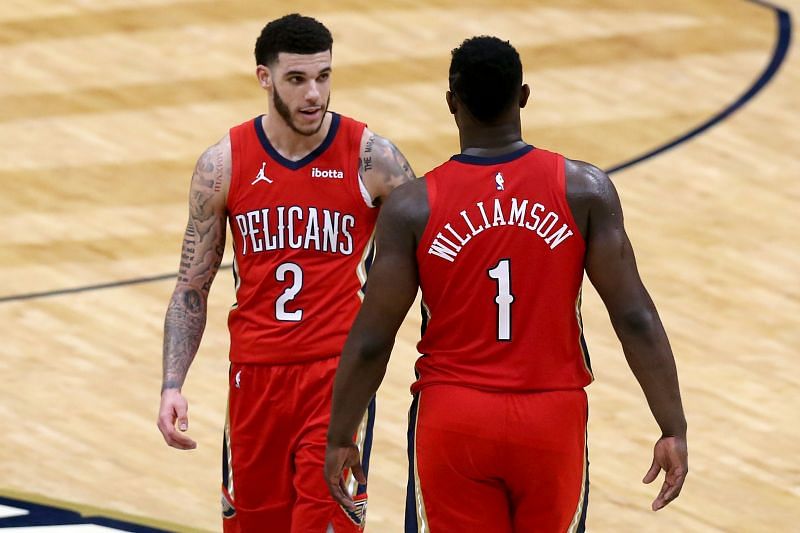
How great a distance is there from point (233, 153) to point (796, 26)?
30.6ft

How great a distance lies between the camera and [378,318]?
506cm

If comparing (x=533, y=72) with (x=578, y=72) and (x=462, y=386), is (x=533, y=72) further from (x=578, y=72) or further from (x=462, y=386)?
(x=462, y=386)

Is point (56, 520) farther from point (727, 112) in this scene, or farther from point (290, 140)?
point (727, 112)

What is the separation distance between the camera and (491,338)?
4.98 meters

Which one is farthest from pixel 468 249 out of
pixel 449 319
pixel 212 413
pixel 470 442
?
pixel 212 413

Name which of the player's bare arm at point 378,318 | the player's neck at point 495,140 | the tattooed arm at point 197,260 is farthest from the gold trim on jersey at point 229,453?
the player's neck at point 495,140

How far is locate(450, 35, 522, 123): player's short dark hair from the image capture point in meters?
4.94

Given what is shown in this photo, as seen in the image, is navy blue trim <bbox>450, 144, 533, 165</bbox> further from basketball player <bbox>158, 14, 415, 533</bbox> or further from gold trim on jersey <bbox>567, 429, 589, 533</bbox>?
basketball player <bbox>158, 14, 415, 533</bbox>

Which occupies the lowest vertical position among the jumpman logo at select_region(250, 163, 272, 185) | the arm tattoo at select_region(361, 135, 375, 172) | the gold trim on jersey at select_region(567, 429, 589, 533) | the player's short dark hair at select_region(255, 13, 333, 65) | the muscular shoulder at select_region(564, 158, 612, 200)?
the gold trim on jersey at select_region(567, 429, 589, 533)

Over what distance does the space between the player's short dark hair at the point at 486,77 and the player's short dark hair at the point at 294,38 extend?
123 centimetres

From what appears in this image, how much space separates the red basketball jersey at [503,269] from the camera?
4922 millimetres

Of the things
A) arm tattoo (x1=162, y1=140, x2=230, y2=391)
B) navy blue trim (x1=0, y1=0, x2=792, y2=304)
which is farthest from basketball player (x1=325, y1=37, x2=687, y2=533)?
navy blue trim (x1=0, y1=0, x2=792, y2=304)

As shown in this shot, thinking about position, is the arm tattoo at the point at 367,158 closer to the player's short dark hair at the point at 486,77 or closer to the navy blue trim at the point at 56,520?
the player's short dark hair at the point at 486,77

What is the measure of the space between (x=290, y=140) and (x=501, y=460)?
1.75 metres
